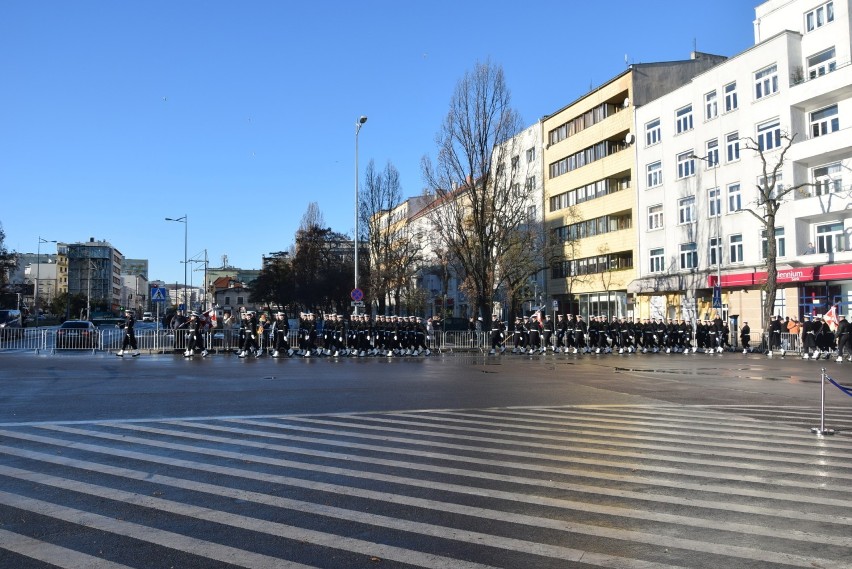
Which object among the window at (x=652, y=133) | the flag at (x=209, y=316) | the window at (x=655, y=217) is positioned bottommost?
the flag at (x=209, y=316)

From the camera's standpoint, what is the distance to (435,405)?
12.9 metres

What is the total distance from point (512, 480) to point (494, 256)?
37.4m

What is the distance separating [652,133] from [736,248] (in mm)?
11209

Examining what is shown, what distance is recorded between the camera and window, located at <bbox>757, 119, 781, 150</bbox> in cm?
3753

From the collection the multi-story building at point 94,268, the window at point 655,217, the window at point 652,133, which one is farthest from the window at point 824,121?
the multi-story building at point 94,268

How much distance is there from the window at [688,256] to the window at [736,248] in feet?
9.01

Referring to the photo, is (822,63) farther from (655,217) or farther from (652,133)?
(655,217)

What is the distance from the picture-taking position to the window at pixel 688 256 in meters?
43.6

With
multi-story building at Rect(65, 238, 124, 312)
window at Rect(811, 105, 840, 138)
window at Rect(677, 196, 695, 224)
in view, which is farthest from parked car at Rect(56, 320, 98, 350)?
multi-story building at Rect(65, 238, 124, 312)

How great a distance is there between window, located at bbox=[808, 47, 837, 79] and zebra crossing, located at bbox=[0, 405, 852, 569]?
31.4m

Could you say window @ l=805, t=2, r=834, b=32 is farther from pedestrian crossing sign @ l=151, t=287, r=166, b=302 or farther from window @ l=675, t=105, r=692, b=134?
pedestrian crossing sign @ l=151, t=287, r=166, b=302

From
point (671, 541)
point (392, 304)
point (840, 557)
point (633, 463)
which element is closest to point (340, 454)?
point (633, 463)

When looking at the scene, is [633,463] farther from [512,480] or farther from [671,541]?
[671,541]

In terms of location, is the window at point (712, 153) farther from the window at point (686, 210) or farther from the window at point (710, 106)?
the window at point (686, 210)
